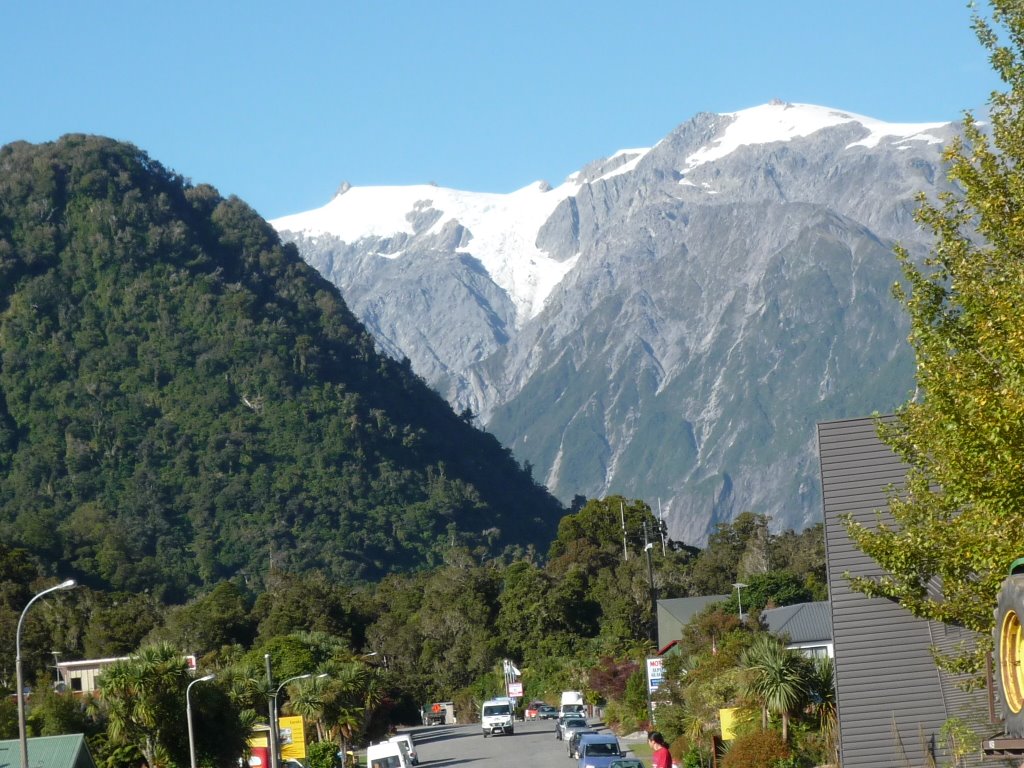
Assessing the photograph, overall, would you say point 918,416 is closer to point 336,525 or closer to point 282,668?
point 282,668

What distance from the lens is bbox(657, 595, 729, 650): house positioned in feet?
276

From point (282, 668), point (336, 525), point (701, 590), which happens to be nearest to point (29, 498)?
point (336, 525)

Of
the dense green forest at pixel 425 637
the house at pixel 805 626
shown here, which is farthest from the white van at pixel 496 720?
the house at pixel 805 626

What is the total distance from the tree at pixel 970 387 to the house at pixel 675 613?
64.9 m

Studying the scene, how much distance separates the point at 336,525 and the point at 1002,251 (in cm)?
15855

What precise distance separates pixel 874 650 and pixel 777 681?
1348 cm

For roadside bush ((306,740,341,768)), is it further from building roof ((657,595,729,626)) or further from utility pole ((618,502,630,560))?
utility pole ((618,502,630,560))

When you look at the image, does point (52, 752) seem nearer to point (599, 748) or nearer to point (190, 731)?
point (190, 731)

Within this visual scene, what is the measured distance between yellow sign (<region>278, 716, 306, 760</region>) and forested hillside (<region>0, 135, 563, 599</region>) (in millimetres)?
83779

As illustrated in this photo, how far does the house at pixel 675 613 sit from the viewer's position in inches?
3307

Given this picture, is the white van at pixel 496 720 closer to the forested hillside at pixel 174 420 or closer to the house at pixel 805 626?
the house at pixel 805 626

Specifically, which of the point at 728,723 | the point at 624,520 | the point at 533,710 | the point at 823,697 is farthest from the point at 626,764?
the point at 624,520

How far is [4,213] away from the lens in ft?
631

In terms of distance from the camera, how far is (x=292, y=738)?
199ft
